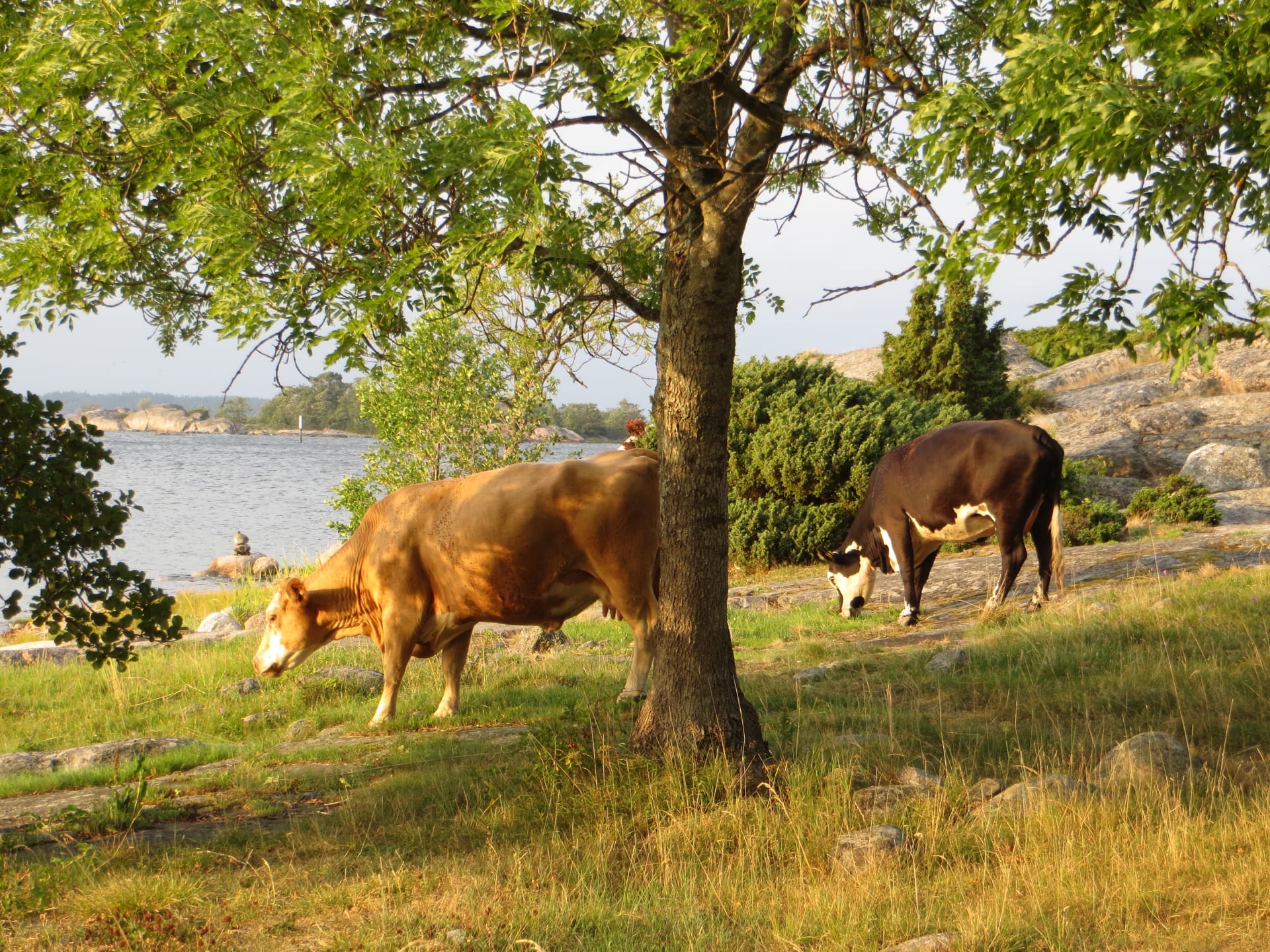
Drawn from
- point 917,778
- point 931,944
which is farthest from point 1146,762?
point 931,944

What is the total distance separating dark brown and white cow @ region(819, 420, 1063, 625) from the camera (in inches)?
510

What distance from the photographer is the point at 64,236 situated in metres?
6.29

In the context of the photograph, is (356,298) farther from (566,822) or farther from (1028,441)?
(1028,441)

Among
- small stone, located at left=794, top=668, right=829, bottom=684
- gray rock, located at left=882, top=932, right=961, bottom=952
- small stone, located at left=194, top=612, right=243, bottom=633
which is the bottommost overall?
small stone, located at left=194, top=612, right=243, bottom=633

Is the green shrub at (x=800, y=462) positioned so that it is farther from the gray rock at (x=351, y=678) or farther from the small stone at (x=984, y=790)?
the small stone at (x=984, y=790)

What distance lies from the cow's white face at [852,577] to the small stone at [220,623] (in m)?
9.38

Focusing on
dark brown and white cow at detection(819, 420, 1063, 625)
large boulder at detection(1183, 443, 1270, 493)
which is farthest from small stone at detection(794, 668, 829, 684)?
large boulder at detection(1183, 443, 1270, 493)

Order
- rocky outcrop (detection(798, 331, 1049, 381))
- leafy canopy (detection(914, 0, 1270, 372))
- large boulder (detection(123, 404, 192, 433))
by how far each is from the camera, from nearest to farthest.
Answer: leafy canopy (detection(914, 0, 1270, 372)) → rocky outcrop (detection(798, 331, 1049, 381)) → large boulder (detection(123, 404, 192, 433))

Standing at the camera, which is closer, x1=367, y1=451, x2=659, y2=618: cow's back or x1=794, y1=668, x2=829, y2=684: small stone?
x1=367, y1=451, x2=659, y2=618: cow's back

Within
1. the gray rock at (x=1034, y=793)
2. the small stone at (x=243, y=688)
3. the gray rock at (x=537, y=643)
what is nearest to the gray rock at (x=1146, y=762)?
the gray rock at (x=1034, y=793)

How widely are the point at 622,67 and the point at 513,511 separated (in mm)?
4735

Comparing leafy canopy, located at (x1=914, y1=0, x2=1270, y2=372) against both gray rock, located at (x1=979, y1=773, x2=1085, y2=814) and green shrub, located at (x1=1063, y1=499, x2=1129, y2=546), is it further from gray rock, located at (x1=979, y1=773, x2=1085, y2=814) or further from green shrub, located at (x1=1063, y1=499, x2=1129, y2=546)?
green shrub, located at (x1=1063, y1=499, x2=1129, y2=546)

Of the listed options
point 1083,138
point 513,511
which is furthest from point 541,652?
point 1083,138

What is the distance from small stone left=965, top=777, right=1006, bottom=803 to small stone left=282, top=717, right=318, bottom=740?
574 centimetres
